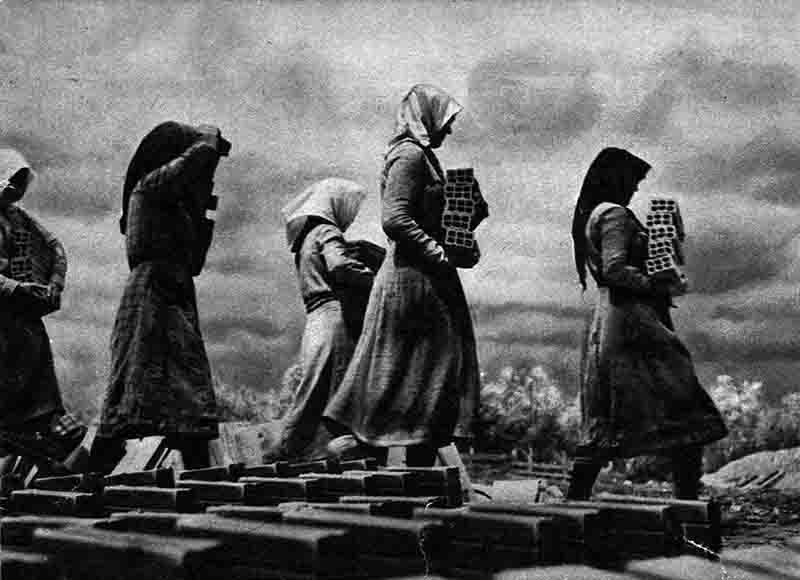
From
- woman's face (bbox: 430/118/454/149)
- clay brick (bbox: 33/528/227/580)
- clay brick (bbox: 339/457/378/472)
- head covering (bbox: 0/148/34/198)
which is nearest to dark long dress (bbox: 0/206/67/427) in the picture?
head covering (bbox: 0/148/34/198)

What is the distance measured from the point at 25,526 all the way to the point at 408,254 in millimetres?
2490

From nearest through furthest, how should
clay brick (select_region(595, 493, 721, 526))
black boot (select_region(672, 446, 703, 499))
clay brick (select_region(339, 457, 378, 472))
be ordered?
clay brick (select_region(595, 493, 721, 526))
clay brick (select_region(339, 457, 378, 472))
black boot (select_region(672, 446, 703, 499))

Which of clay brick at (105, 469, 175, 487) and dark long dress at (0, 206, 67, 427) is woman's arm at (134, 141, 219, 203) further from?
clay brick at (105, 469, 175, 487)

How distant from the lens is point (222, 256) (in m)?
7.22

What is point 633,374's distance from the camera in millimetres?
4273

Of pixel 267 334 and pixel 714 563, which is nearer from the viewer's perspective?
pixel 714 563

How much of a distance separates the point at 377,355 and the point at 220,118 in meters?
2.70

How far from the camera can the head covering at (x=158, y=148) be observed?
4590mm

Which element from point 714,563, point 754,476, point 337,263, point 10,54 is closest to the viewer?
point 714,563

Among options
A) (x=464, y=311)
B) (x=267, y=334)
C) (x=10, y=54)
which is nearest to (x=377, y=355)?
(x=464, y=311)

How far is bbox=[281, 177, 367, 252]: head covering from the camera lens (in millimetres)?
5496

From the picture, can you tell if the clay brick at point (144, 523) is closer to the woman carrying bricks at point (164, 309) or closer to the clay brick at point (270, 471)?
the clay brick at point (270, 471)

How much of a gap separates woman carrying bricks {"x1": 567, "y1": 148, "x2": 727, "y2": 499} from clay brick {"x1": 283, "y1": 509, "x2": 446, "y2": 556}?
2.86 metres

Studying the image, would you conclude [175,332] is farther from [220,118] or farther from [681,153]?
[681,153]
